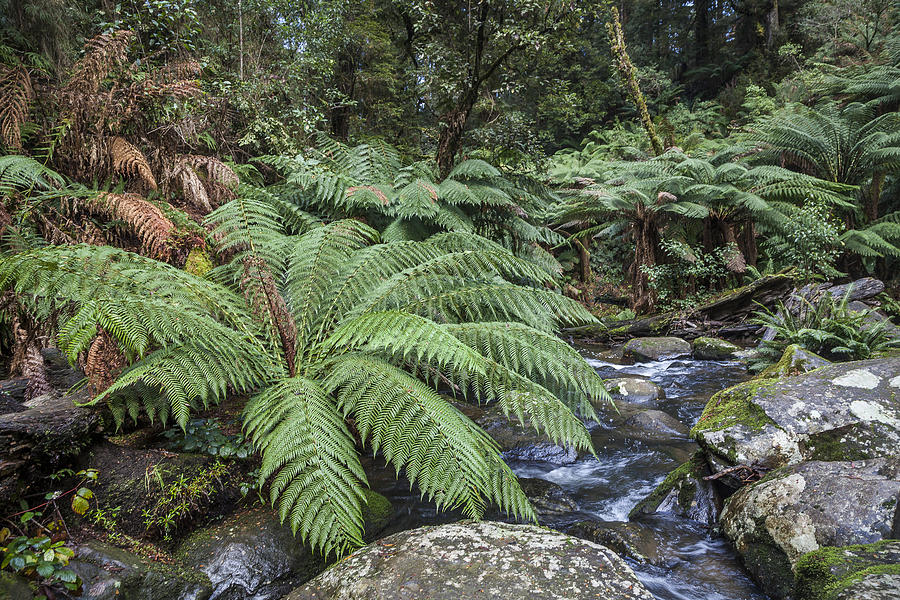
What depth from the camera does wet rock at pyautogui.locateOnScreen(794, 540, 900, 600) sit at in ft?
4.25

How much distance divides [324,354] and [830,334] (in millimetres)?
4418

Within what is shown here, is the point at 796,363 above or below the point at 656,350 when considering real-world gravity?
above

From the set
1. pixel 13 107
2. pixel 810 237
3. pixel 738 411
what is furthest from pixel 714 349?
pixel 13 107

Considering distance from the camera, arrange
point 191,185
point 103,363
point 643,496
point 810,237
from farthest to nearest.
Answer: point 810,237
point 191,185
point 643,496
point 103,363

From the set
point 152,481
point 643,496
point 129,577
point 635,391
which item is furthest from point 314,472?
point 635,391

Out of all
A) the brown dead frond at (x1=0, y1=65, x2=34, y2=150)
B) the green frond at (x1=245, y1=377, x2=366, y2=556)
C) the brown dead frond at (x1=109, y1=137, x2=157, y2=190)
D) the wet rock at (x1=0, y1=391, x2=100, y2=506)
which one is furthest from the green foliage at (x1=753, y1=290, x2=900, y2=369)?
the brown dead frond at (x1=0, y1=65, x2=34, y2=150)

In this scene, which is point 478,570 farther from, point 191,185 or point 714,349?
point 714,349

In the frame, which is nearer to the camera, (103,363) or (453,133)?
(103,363)

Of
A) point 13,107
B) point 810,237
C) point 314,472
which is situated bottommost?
point 314,472

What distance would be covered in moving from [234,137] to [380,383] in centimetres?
448

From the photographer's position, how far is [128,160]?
3049mm

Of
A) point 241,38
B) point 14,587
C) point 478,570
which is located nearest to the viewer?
point 14,587

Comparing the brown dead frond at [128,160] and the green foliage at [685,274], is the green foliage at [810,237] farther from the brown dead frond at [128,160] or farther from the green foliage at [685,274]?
the brown dead frond at [128,160]

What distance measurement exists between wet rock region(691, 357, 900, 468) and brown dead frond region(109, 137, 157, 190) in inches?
149
